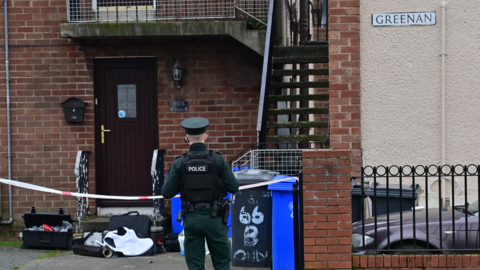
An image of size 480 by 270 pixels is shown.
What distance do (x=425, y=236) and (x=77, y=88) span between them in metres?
6.03

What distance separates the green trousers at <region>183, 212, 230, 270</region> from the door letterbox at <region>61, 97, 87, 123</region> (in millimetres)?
4969

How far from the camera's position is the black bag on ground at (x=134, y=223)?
29.2ft

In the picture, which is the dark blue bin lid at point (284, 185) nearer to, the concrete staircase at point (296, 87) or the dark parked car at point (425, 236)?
the dark parked car at point (425, 236)

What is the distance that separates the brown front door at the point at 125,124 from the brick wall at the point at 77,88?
0.45 ft

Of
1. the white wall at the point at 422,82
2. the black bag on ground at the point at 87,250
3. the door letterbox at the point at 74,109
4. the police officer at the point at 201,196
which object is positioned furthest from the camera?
the door letterbox at the point at 74,109

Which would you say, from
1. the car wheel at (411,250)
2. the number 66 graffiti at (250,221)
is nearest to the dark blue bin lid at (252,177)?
the number 66 graffiti at (250,221)

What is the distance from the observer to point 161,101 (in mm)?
10078

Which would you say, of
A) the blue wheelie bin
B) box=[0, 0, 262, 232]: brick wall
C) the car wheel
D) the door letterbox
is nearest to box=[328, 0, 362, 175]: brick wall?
the blue wheelie bin

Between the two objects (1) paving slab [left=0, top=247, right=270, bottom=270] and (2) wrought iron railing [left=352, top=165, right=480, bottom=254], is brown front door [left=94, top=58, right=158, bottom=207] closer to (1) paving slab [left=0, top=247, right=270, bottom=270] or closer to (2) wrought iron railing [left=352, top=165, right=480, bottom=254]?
(1) paving slab [left=0, top=247, right=270, bottom=270]

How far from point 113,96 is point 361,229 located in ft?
17.2

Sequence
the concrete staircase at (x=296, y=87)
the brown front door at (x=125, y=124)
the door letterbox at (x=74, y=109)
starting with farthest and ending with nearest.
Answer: the brown front door at (x=125, y=124) < the door letterbox at (x=74, y=109) < the concrete staircase at (x=296, y=87)

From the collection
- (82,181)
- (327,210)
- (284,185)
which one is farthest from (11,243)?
(327,210)

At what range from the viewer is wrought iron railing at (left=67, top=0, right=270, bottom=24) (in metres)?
9.84

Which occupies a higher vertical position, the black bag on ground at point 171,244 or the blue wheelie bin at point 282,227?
the blue wheelie bin at point 282,227
